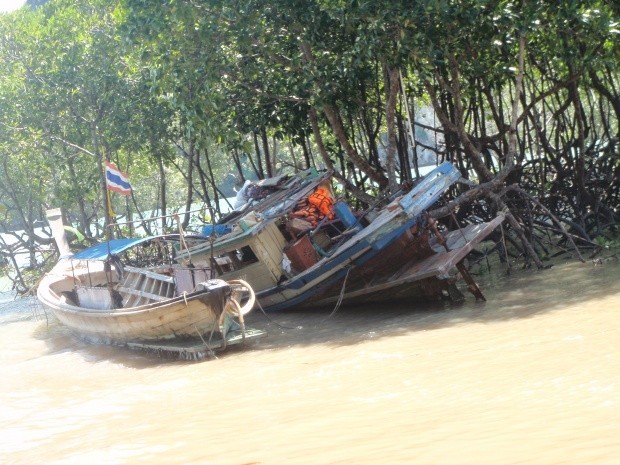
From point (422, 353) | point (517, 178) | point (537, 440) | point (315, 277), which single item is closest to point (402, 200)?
point (315, 277)

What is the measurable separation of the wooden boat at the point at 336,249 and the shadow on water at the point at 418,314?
0.24m

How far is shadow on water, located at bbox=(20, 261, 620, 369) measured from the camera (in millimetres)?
9414

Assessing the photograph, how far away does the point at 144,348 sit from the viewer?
10742 mm

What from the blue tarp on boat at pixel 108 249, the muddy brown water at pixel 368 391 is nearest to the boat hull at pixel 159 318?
the muddy brown water at pixel 368 391

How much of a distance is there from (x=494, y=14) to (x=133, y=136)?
889 cm

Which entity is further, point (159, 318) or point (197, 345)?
point (159, 318)

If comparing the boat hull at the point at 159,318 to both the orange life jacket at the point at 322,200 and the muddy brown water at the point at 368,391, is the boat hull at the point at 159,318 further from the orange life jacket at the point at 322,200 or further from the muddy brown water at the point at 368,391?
the orange life jacket at the point at 322,200

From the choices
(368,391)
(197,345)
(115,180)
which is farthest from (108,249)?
(368,391)

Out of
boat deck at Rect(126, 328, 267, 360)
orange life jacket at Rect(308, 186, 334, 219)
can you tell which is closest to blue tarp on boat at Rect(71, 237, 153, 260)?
boat deck at Rect(126, 328, 267, 360)

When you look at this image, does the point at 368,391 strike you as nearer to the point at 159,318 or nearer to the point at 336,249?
the point at 159,318

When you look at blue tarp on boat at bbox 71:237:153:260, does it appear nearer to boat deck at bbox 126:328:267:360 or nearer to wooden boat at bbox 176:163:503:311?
wooden boat at bbox 176:163:503:311

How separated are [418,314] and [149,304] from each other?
3.28 metres

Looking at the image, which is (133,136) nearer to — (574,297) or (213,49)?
(213,49)

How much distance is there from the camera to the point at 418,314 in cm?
1029
